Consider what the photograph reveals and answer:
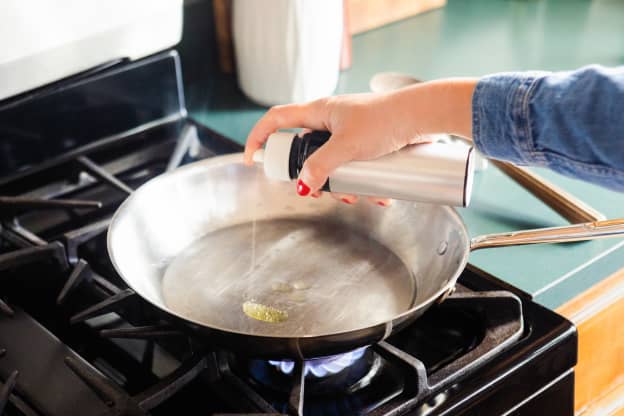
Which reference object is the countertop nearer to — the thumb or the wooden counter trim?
the wooden counter trim

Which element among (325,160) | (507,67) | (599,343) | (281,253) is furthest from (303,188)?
(507,67)

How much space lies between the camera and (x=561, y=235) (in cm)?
68

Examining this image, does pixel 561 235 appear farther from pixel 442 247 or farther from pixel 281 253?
pixel 281 253

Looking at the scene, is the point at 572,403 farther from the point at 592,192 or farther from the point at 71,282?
the point at 71,282

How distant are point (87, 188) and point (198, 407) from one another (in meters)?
0.36

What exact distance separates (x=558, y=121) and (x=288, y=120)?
0.75ft

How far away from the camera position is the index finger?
2.27ft

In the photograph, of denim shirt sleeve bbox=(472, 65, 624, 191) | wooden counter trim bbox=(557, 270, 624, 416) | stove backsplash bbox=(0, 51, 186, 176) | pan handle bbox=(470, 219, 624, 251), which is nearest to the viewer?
denim shirt sleeve bbox=(472, 65, 624, 191)

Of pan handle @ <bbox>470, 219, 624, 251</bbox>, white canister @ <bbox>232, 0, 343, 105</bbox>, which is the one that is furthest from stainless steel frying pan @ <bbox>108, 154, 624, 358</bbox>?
white canister @ <bbox>232, 0, 343, 105</bbox>

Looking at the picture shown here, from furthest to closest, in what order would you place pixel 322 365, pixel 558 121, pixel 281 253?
pixel 281 253
pixel 322 365
pixel 558 121

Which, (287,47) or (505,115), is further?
(287,47)

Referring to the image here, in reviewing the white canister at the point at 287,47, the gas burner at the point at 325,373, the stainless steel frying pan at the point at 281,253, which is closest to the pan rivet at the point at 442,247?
the stainless steel frying pan at the point at 281,253

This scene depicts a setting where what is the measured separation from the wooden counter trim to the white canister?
1.39 feet

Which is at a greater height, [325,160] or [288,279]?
[325,160]
